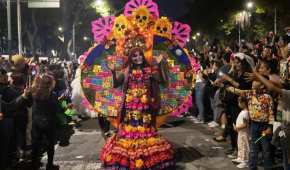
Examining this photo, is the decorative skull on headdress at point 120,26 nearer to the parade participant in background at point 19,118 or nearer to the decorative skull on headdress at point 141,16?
the decorative skull on headdress at point 141,16

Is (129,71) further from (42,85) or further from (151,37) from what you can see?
(42,85)

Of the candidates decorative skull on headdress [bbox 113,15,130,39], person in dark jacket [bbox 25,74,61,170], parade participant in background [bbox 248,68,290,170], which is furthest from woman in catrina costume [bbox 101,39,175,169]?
parade participant in background [bbox 248,68,290,170]

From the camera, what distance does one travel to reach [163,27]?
29.5 ft

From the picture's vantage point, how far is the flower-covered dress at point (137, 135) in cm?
803

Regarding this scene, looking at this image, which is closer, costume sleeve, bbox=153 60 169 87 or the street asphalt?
costume sleeve, bbox=153 60 169 87

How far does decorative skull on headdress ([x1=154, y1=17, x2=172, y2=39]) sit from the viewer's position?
8.91m

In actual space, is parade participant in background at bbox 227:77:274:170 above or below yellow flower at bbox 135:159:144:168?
above

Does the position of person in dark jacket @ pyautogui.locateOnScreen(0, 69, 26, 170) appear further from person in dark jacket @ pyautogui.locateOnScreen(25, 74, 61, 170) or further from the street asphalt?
the street asphalt

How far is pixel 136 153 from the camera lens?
801 cm

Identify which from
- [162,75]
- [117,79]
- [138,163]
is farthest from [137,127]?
[162,75]

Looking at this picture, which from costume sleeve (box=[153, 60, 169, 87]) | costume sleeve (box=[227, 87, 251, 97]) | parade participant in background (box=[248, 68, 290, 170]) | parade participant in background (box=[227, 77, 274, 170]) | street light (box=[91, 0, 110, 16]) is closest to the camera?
parade participant in background (box=[248, 68, 290, 170])

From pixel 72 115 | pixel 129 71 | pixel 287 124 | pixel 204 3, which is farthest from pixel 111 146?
pixel 204 3

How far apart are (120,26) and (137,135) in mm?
1891

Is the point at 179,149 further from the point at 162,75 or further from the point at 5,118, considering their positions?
the point at 5,118
